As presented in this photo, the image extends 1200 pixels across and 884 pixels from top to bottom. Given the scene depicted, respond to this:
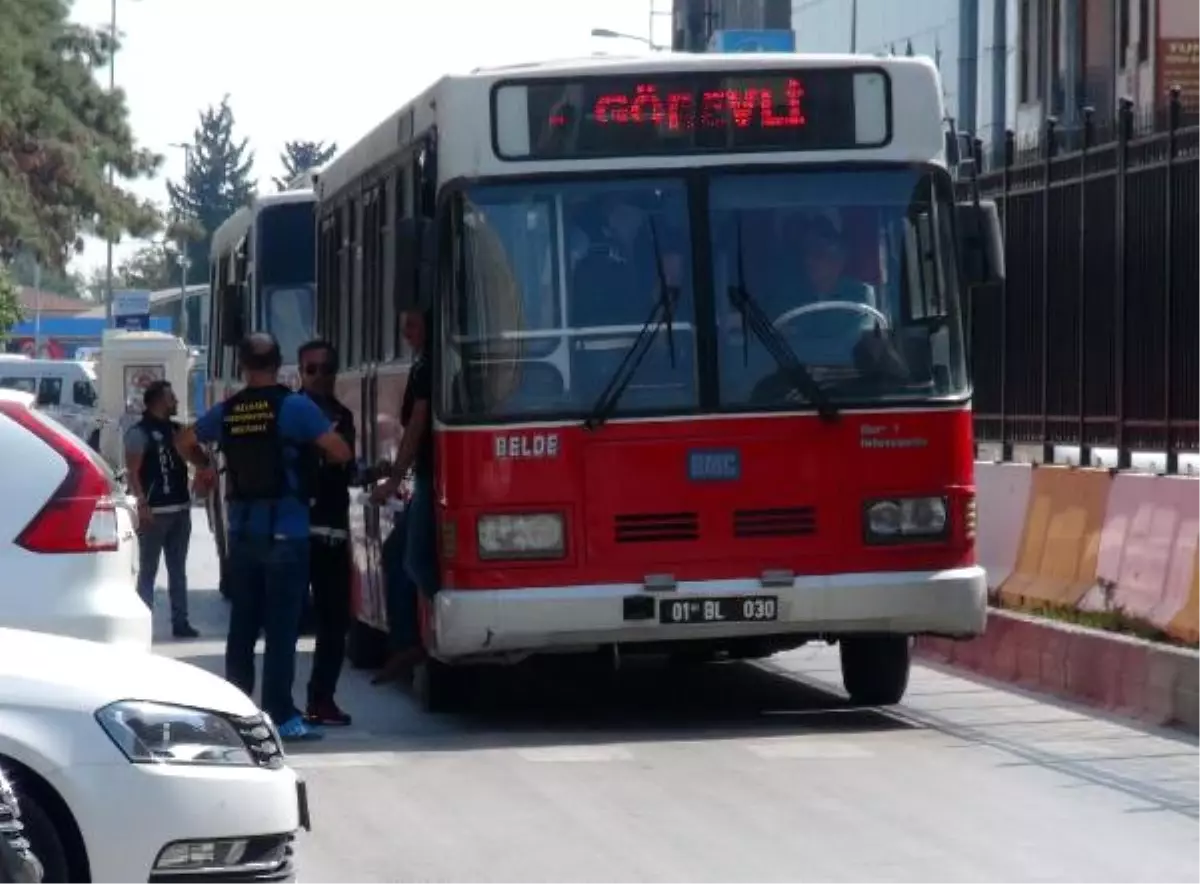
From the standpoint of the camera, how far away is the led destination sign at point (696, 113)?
13922mm

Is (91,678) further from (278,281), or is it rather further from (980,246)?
(278,281)

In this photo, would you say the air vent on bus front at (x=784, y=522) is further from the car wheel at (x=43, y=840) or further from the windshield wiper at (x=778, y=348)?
the car wheel at (x=43, y=840)

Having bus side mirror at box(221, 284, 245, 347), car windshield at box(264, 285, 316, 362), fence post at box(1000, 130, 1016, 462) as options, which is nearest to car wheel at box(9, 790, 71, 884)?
fence post at box(1000, 130, 1016, 462)

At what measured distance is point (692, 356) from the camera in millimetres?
13773

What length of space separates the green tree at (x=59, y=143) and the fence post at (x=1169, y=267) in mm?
39127

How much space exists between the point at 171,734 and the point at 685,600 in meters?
6.35

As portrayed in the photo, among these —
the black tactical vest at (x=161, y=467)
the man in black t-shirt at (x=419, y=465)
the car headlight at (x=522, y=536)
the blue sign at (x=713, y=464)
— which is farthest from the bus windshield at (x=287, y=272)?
the blue sign at (x=713, y=464)

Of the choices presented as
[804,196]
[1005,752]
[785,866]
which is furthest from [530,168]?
[785,866]

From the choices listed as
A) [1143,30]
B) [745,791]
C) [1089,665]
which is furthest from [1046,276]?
[1143,30]

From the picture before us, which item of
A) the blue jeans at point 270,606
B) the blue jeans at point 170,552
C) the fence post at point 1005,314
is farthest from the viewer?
the blue jeans at point 170,552

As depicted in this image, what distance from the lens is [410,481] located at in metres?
15.2

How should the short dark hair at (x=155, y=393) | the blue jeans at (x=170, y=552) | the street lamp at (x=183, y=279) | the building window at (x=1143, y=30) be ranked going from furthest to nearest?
the street lamp at (x=183, y=279), the building window at (x=1143, y=30), the blue jeans at (x=170, y=552), the short dark hair at (x=155, y=393)

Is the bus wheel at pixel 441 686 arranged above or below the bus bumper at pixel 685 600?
below

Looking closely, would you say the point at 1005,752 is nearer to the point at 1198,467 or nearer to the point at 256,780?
the point at 1198,467
